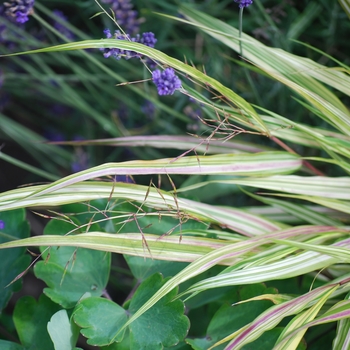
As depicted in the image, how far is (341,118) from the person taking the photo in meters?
0.67

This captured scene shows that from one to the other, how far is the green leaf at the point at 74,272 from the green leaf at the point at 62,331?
2.1 inches

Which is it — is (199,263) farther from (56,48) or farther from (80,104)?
(80,104)

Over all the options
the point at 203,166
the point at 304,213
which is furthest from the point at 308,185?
the point at 203,166

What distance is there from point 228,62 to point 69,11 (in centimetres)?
67

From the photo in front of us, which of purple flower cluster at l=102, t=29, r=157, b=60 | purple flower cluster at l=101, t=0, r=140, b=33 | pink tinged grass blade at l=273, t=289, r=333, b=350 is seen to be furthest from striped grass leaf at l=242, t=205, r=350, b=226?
purple flower cluster at l=101, t=0, r=140, b=33

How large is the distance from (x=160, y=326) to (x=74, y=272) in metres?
0.17

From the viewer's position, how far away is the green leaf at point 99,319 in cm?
57

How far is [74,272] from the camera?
666 mm

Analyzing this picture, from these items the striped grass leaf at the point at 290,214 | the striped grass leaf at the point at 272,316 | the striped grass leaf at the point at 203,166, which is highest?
the striped grass leaf at the point at 203,166

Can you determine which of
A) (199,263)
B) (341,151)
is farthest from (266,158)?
(199,263)

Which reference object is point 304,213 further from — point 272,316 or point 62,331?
point 62,331

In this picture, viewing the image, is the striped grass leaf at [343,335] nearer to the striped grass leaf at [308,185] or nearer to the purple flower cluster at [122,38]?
the striped grass leaf at [308,185]

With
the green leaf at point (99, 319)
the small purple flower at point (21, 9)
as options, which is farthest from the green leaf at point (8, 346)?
the small purple flower at point (21, 9)

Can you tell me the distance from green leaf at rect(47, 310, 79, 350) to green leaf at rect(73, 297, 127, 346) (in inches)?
0.8
